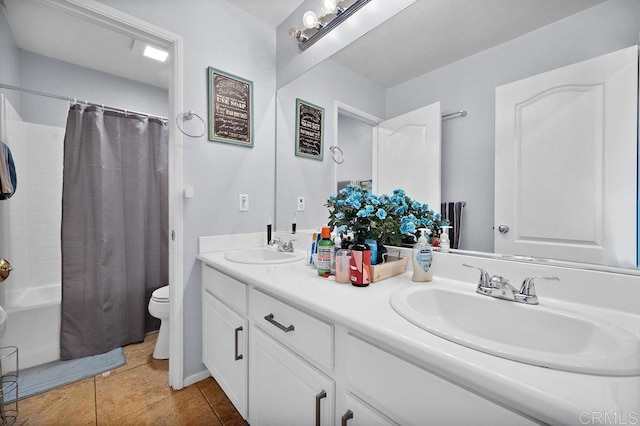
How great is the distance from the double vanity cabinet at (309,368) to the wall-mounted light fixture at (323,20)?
1.37 meters

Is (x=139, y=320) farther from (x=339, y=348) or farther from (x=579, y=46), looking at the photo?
(x=579, y=46)


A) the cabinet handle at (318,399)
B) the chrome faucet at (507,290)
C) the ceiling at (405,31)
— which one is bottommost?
the cabinet handle at (318,399)

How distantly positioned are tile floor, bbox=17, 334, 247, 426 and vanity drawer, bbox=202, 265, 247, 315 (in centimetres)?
61

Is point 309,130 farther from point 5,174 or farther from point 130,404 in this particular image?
point 130,404

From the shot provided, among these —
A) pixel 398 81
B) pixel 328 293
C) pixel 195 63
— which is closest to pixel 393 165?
pixel 398 81

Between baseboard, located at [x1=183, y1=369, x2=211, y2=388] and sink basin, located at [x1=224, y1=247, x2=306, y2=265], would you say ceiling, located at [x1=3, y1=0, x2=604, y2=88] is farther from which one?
baseboard, located at [x1=183, y1=369, x2=211, y2=388]

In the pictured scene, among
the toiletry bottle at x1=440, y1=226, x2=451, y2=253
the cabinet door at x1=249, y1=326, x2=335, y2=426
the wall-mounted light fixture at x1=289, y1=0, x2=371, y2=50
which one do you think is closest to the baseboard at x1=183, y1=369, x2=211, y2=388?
the cabinet door at x1=249, y1=326, x2=335, y2=426

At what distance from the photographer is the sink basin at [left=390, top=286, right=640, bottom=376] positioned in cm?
49

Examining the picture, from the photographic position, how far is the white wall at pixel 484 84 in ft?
2.46

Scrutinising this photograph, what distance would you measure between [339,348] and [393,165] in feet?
2.66

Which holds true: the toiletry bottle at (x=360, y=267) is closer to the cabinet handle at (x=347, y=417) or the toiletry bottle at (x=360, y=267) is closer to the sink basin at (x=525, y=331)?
the sink basin at (x=525, y=331)

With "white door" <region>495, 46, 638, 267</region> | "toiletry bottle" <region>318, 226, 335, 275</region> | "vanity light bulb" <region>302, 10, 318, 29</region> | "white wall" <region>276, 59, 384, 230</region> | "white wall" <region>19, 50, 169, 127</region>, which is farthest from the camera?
"white wall" <region>19, 50, 169, 127</region>

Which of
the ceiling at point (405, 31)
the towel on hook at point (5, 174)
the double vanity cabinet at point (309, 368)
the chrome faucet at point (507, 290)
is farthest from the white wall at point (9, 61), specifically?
the chrome faucet at point (507, 290)

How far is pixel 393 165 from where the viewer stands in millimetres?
1251
